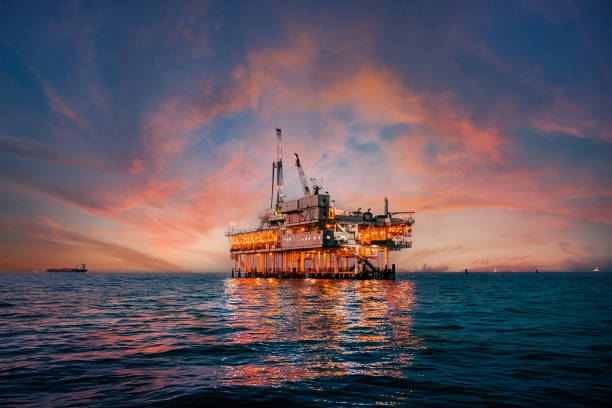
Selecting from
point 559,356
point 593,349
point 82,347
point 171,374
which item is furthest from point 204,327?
point 593,349

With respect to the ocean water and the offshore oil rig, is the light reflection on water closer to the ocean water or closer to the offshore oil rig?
the ocean water

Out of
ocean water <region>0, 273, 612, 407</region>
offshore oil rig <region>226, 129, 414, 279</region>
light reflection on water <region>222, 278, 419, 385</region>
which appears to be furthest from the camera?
offshore oil rig <region>226, 129, 414, 279</region>

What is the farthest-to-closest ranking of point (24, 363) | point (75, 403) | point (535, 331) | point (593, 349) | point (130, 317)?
point (130, 317) → point (535, 331) → point (593, 349) → point (24, 363) → point (75, 403)

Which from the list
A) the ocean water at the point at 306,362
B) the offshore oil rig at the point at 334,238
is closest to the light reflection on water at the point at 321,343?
the ocean water at the point at 306,362

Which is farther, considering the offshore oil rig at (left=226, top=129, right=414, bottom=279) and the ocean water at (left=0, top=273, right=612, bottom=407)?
the offshore oil rig at (left=226, top=129, right=414, bottom=279)

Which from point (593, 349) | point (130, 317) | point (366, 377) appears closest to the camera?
point (366, 377)

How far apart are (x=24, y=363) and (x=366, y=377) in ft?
46.1

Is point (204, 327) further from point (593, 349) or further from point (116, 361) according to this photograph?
point (593, 349)

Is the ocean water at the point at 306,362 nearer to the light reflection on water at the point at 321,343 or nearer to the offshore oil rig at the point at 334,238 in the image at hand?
the light reflection on water at the point at 321,343

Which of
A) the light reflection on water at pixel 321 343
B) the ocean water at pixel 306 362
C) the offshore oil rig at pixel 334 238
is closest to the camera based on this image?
the ocean water at pixel 306 362

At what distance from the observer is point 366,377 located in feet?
49.1

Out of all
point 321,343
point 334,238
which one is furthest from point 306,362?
point 334,238

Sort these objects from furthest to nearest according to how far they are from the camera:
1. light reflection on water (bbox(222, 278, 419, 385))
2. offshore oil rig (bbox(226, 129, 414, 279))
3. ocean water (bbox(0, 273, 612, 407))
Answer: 1. offshore oil rig (bbox(226, 129, 414, 279))
2. light reflection on water (bbox(222, 278, 419, 385))
3. ocean water (bbox(0, 273, 612, 407))

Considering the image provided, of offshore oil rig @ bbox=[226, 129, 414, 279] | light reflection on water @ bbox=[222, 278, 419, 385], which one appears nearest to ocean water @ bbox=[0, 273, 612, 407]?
light reflection on water @ bbox=[222, 278, 419, 385]
